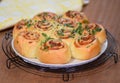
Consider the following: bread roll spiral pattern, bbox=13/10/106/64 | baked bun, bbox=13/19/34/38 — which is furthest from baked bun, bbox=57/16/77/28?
baked bun, bbox=13/19/34/38

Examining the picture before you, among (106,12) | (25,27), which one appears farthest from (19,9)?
(106,12)

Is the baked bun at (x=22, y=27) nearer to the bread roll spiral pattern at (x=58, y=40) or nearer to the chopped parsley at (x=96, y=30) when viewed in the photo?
the bread roll spiral pattern at (x=58, y=40)

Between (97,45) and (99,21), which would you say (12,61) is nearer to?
(97,45)

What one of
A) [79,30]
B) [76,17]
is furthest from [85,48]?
[76,17]

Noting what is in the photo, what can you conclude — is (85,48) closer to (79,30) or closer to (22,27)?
(79,30)

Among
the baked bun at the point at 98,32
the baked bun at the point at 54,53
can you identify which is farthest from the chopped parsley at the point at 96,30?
the baked bun at the point at 54,53
